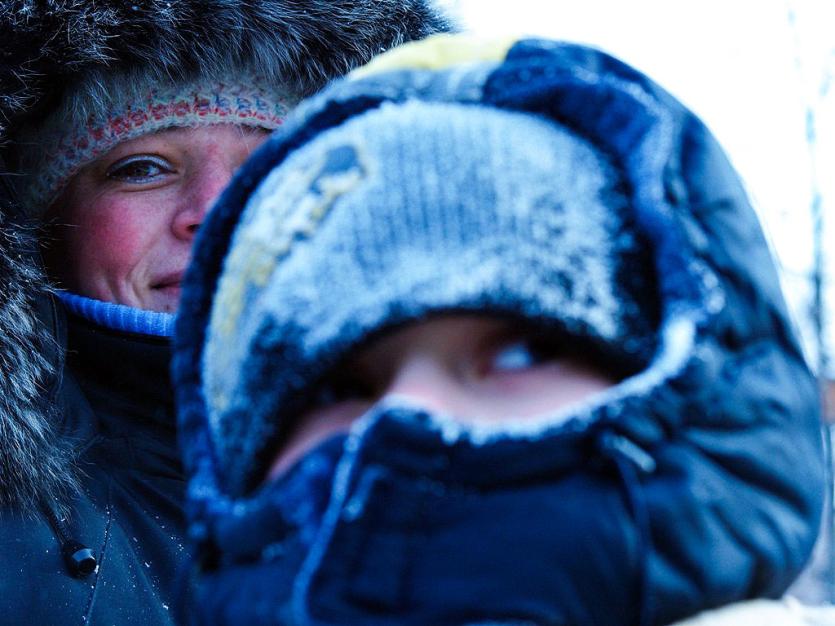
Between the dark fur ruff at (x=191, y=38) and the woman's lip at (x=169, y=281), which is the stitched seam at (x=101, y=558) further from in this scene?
the dark fur ruff at (x=191, y=38)

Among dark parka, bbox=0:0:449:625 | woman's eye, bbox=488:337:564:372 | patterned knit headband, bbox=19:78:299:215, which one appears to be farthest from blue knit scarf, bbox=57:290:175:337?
woman's eye, bbox=488:337:564:372

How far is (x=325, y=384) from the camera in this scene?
29.5 inches

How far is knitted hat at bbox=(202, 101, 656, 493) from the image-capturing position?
0.69 metres

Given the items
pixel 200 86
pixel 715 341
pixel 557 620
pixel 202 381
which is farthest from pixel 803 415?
pixel 200 86

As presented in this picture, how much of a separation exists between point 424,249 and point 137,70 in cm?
116

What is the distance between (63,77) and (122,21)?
145 mm

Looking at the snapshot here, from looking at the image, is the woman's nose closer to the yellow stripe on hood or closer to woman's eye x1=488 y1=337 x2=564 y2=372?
the yellow stripe on hood

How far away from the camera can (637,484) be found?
63 cm

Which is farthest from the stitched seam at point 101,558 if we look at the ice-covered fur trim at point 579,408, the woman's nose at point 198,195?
the ice-covered fur trim at point 579,408

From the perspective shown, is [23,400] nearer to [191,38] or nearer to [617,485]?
[191,38]

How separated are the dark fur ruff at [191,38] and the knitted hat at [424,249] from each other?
0.97 metres

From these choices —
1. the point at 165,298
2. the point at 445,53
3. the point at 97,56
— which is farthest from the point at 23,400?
the point at 445,53

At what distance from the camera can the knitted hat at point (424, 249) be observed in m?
0.69

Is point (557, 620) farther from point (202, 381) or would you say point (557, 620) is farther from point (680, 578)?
point (202, 381)
